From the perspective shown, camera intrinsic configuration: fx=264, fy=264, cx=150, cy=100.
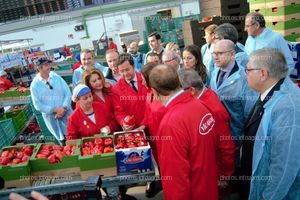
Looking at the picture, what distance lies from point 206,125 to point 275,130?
459 millimetres

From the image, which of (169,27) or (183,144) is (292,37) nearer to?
(169,27)

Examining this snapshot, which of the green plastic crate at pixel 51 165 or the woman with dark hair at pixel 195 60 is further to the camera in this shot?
the woman with dark hair at pixel 195 60

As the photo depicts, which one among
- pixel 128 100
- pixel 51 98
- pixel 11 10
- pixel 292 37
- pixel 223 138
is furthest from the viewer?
pixel 11 10

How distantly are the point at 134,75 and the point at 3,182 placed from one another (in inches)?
71.4

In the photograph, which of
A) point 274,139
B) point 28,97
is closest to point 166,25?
point 28,97

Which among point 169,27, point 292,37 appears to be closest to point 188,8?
point 169,27

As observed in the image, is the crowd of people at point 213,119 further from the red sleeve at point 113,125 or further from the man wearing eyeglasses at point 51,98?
the man wearing eyeglasses at point 51,98

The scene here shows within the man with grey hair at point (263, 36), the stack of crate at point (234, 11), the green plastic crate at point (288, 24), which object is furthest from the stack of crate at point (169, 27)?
the man with grey hair at point (263, 36)

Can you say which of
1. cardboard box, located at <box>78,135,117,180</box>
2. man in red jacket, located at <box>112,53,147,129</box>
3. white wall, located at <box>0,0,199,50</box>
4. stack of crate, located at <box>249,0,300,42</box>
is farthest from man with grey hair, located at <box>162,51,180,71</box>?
white wall, located at <box>0,0,199,50</box>

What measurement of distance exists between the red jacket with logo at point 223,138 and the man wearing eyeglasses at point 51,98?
8.93 feet

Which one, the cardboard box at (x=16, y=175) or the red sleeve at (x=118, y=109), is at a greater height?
the red sleeve at (x=118, y=109)

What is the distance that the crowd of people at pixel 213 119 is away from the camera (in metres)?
1.80

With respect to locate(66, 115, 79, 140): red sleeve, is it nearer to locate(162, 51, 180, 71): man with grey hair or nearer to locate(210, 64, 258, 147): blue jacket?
locate(162, 51, 180, 71): man with grey hair

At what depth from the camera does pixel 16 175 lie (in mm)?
2307
